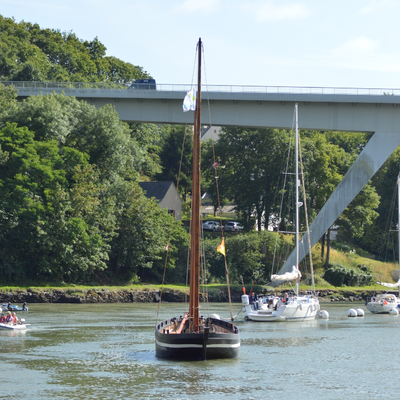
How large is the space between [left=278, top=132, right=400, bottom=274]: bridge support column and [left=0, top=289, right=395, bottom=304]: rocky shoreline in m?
9.84

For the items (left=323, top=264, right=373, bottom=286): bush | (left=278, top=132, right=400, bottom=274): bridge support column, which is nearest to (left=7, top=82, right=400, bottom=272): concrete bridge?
(left=278, top=132, right=400, bottom=274): bridge support column

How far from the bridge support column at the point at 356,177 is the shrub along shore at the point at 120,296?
6.98 metres

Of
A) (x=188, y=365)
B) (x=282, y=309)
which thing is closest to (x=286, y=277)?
(x=282, y=309)

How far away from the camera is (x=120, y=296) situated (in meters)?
62.8

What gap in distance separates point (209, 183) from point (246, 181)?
1625cm

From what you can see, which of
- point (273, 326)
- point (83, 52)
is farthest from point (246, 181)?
point (83, 52)

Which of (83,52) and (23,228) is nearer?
(23,228)

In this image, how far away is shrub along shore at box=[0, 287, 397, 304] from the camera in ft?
184

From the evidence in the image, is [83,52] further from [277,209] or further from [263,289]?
[263,289]

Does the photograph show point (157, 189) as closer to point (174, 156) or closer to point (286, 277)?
point (174, 156)

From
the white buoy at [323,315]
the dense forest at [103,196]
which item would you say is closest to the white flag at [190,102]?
the dense forest at [103,196]

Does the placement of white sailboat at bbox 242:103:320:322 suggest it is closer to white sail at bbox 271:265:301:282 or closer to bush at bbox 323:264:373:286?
white sail at bbox 271:265:301:282

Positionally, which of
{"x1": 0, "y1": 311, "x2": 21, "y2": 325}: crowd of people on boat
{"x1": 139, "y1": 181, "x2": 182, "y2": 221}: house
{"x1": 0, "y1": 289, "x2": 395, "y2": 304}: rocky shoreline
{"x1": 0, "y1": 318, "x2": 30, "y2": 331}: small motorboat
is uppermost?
{"x1": 139, "y1": 181, "x2": 182, "y2": 221}: house

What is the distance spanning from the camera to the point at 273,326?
4488 centimetres
